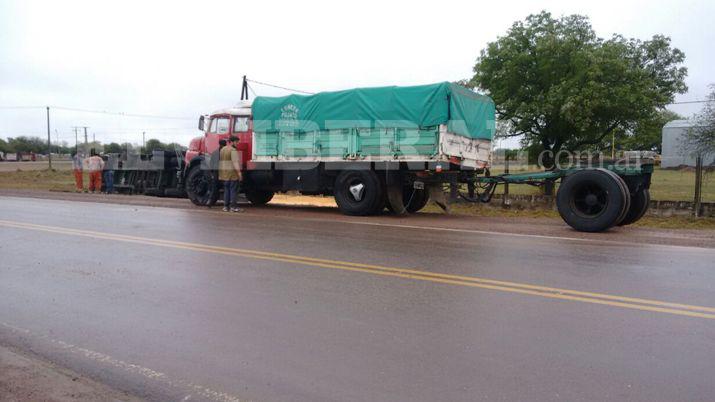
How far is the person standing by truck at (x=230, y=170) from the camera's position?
46.7 feet


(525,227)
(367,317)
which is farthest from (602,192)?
(367,317)

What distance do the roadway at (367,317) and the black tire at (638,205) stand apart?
238 centimetres

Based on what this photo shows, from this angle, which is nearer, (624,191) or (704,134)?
(624,191)

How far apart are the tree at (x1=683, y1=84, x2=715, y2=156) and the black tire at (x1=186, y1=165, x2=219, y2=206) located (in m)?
13.9

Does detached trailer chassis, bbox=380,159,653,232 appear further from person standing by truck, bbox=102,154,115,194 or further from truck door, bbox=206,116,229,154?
person standing by truck, bbox=102,154,115,194

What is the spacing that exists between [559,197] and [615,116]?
8529 millimetres

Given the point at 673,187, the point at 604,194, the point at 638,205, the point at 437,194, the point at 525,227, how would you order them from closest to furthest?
the point at 604,194 < the point at 638,205 < the point at 525,227 < the point at 437,194 < the point at 673,187

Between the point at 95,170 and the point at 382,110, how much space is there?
1563cm

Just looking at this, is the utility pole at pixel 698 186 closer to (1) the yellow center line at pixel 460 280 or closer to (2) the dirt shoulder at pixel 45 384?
(1) the yellow center line at pixel 460 280

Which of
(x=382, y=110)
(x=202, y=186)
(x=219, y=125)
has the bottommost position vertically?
(x=202, y=186)

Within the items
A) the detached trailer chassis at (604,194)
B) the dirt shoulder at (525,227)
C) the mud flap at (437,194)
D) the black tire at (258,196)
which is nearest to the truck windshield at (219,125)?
the black tire at (258,196)

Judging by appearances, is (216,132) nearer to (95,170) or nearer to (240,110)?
(240,110)

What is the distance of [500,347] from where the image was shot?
4.18 meters

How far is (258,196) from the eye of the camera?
1753 centimetres
